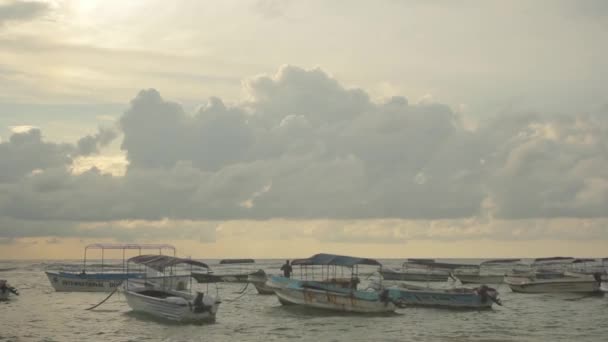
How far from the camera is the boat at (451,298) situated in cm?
4441

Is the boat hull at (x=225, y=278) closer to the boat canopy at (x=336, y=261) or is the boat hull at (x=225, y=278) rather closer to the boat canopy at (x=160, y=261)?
the boat canopy at (x=160, y=261)

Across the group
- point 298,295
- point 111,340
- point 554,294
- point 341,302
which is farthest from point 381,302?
point 554,294

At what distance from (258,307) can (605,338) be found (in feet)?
75.0

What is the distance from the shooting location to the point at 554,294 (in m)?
57.2

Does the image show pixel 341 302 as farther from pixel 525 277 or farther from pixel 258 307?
pixel 525 277

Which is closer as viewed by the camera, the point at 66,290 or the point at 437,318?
the point at 437,318

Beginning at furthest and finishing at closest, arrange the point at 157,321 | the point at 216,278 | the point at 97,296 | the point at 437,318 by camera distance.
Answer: the point at 216,278 → the point at 97,296 → the point at 437,318 → the point at 157,321

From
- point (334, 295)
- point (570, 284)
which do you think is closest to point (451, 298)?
point (334, 295)

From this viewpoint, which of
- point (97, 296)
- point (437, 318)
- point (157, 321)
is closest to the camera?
point (157, 321)

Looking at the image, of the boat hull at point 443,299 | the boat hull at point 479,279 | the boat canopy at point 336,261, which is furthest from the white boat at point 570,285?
the boat canopy at point 336,261

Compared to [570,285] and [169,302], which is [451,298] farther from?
[169,302]

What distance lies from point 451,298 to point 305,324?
1240 cm

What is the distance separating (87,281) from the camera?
60.3m

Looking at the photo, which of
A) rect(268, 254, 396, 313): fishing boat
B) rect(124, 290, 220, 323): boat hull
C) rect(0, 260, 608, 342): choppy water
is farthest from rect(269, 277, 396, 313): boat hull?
rect(124, 290, 220, 323): boat hull
